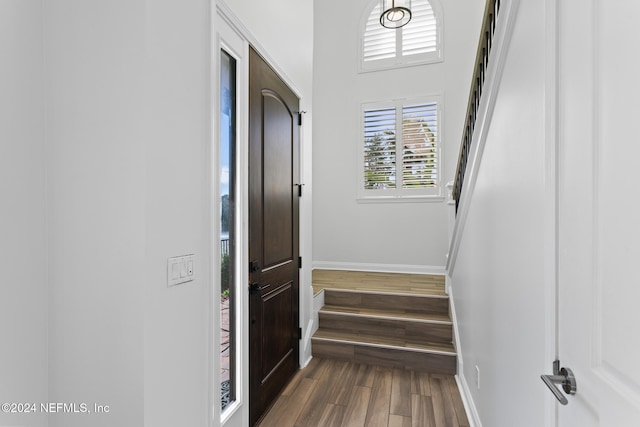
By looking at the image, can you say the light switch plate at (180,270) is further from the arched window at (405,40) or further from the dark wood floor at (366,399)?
the arched window at (405,40)

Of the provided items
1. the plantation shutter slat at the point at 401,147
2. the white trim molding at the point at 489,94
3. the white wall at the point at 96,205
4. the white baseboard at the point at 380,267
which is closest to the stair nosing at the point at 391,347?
the white trim molding at the point at 489,94

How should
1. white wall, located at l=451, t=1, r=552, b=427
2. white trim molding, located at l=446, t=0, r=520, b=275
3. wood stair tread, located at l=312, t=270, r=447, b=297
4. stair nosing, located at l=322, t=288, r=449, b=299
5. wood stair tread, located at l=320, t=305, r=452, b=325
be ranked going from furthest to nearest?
wood stair tread, located at l=312, t=270, r=447, b=297
stair nosing, located at l=322, t=288, r=449, b=299
wood stair tread, located at l=320, t=305, r=452, b=325
white trim molding, located at l=446, t=0, r=520, b=275
white wall, located at l=451, t=1, r=552, b=427

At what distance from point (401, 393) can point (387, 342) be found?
0.56 m

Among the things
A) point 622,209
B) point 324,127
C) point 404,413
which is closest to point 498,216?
point 622,209

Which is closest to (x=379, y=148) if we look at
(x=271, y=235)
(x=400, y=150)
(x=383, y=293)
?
(x=400, y=150)

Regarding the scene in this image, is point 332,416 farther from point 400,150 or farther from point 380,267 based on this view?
point 400,150

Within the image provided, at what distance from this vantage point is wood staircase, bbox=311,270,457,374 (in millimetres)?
2822

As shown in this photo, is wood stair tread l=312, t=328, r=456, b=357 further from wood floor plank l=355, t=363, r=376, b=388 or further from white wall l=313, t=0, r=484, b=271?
white wall l=313, t=0, r=484, b=271

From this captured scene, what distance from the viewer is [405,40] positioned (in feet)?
14.7

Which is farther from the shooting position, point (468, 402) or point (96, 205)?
point (468, 402)

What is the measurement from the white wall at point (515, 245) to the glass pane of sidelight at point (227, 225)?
139 centimetres

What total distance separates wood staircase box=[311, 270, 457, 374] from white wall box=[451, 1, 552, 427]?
81cm

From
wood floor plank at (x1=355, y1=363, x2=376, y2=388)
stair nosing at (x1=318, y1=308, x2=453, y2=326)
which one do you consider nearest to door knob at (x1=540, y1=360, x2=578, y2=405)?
wood floor plank at (x1=355, y1=363, x2=376, y2=388)

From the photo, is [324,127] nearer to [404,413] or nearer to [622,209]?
[404,413]
